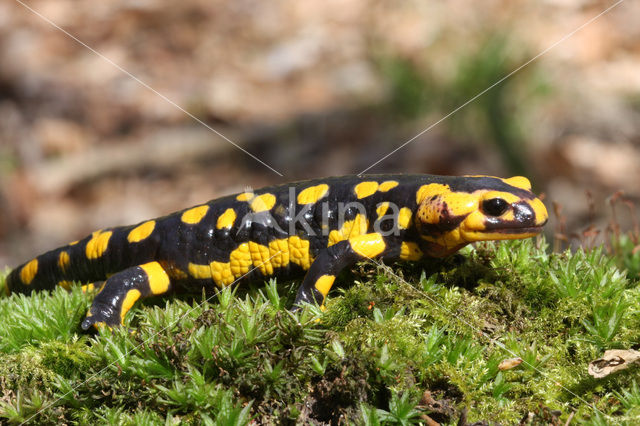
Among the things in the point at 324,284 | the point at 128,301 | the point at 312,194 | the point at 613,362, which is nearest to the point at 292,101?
the point at 312,194

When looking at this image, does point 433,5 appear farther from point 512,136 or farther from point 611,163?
point 611,163

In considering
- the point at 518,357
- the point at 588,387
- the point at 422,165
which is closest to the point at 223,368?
the point at 518,357

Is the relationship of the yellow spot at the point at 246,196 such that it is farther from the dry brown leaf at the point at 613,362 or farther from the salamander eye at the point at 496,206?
the dry brown leaf at the point at 613,362

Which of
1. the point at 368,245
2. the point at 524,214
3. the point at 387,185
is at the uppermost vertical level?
the point at 387,185

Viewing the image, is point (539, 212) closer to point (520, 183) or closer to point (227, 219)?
point (520, 183)

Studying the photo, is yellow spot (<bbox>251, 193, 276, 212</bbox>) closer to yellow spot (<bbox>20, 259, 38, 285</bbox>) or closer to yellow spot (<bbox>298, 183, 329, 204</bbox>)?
yellow spot (<bbox>298, 183, 329, 204</bbox>)

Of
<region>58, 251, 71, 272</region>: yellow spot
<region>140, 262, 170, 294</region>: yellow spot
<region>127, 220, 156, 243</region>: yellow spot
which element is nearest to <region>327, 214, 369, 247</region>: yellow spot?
<region>140, 262, 170, 294</region>: yellow spot
